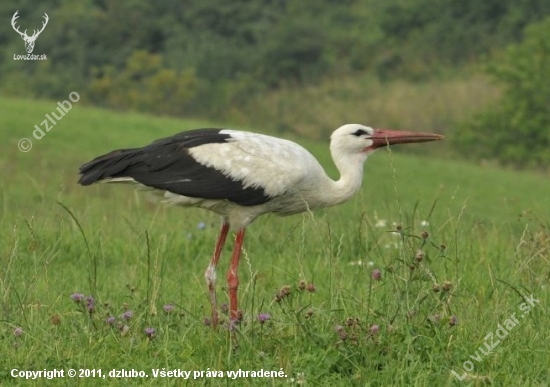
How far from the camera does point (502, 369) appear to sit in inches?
205

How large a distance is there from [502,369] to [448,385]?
0.42 meters

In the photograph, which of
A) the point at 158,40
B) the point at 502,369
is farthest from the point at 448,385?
the point at 158,40

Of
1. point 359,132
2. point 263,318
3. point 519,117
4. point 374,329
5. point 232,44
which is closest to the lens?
point 374,329

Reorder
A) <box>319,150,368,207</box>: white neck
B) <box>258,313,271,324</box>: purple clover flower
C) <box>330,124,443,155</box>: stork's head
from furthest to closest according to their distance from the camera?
1. <box>330,124,443,155</box>: stork's head
2. <box>319,150,368,207</box>: white neck
3. <box>258,313,271,324</box>: purple clover flower

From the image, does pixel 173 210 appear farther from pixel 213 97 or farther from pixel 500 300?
pixel 213 97

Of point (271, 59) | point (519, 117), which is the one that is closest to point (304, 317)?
point (519, 117)

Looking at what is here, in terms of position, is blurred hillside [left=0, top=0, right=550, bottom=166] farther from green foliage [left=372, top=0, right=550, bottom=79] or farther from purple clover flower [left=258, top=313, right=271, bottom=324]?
purple clover flower [left=258, top=313, right=271, bottom=324]

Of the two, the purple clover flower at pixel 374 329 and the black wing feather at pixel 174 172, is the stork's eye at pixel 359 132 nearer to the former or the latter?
the black wing feather at pixel 174 172

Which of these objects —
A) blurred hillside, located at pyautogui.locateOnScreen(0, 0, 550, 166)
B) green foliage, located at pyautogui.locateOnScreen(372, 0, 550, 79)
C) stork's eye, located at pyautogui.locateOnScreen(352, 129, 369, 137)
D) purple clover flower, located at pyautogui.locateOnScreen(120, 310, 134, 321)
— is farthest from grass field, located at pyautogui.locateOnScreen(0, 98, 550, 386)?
green foliage, located at pyautogui.locateOnScreen(372, 0, 550, 79)

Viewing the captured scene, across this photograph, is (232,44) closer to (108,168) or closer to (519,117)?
(519,117)

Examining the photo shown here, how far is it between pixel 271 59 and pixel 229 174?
35.6 meters

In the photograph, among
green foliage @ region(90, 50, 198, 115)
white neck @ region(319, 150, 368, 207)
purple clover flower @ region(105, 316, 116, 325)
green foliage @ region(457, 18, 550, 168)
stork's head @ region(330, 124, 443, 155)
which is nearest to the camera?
purple clover flower @ region(105, 316, 116, 325)

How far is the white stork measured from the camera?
634 cm

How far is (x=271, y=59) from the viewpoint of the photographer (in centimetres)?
4166
